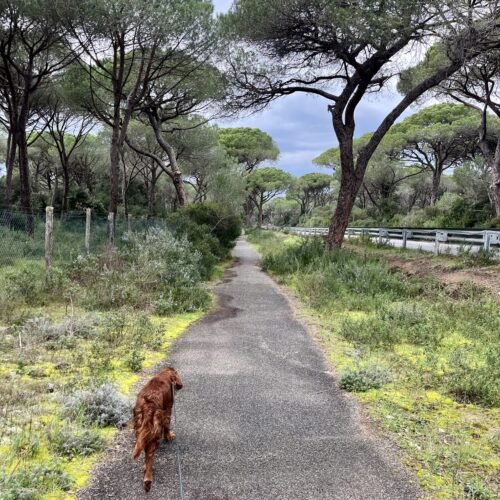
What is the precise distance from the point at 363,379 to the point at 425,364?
0.92 metres

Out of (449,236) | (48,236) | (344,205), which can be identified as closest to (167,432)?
(48,236)

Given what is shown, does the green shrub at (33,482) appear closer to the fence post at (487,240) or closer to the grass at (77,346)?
the grass at (77,346)

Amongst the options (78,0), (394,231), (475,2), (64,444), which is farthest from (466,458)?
(394,231)

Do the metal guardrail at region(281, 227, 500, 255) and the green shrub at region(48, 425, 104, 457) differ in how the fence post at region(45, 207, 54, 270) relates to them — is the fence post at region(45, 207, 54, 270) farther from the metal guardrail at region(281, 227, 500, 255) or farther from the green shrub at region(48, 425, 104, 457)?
the metal guardrail at region(281, 227, 500, 255)

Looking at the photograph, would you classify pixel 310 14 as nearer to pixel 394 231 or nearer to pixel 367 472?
pixel 394 231

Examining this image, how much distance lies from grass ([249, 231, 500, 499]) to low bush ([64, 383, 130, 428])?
221 centimetres

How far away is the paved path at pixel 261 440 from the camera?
279 cm

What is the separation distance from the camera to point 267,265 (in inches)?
622

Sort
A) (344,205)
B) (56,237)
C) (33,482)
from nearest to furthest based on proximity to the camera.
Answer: (33,482), (56,237), (344,205)

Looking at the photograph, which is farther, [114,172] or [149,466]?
[114,172]

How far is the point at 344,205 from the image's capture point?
1389 cm

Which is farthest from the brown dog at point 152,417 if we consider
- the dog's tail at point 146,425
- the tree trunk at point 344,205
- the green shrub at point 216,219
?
the green shrub at point 216,219

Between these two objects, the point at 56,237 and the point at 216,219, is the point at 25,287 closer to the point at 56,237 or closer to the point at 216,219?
the point at 56,237

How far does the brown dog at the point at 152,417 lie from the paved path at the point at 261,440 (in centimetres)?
16
